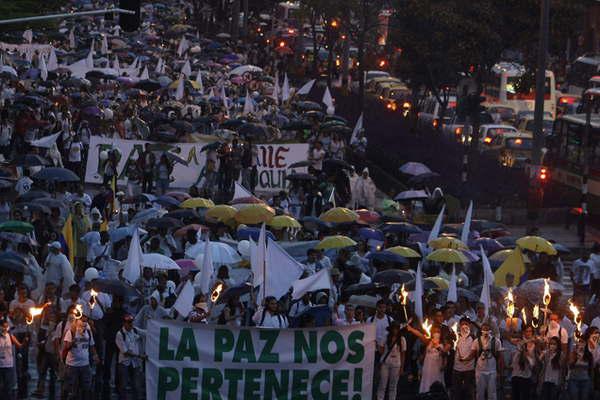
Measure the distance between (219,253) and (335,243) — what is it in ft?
7.00

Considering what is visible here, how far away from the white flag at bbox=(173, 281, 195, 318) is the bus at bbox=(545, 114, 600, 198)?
19094 millimetres

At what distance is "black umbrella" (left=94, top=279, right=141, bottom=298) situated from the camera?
2150 centimetres

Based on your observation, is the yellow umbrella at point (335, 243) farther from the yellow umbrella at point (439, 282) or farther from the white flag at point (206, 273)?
the white flag at point (206, 273)

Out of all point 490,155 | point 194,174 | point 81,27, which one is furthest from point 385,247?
point 81,27

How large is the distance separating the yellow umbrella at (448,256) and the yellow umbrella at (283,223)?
2676mm

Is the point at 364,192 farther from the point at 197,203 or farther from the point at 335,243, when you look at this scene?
the point at 335,243

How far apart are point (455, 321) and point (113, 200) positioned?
9932 mm

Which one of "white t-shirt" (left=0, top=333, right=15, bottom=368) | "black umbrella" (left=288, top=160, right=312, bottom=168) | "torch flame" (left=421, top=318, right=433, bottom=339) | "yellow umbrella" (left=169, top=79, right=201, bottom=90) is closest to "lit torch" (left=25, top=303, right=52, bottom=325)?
"white t-shirt" (left=0, top=333, right=15, bottom=368)

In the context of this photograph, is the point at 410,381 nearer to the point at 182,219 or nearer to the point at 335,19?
the point at 182,219

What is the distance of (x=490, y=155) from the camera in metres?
45.6

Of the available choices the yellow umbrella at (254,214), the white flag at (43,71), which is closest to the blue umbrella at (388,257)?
the yellow umbrella at (254,214)

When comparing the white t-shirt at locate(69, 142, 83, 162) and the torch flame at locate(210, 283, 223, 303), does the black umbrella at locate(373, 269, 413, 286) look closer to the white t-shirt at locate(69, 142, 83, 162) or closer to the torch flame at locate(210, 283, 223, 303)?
the torch flame at locate(210, 283, 223, 303)

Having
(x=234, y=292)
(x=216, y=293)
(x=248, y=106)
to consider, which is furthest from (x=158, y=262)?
(x=248, y=106)

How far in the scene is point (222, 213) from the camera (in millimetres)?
27391
